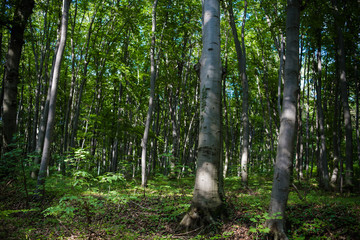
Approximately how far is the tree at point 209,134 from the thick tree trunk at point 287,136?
1.03 metres

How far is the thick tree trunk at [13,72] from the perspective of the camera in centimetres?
727

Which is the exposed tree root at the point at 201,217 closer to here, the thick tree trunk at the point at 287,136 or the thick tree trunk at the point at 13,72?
the thick tree trunk at the point at 287,136

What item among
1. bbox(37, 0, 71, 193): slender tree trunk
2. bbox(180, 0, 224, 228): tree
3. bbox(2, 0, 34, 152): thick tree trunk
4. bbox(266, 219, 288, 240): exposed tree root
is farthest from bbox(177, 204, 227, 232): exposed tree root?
bbox(2, 0, 34, 152): thick tree trunk

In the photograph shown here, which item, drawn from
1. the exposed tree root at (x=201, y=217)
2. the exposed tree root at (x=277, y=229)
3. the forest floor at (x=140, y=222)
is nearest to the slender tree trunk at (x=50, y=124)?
the forest floor at (x=140, y=222)

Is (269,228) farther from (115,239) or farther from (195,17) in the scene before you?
(195,17)

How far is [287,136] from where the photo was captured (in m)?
3.37

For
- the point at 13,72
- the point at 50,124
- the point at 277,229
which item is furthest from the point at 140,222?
the point at 13,72

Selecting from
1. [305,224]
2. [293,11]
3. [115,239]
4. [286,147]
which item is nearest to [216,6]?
[293,11]

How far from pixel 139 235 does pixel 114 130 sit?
33.1 feet

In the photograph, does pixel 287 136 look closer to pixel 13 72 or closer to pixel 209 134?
pixel 209 134

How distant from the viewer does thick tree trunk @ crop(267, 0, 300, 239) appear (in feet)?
10.8

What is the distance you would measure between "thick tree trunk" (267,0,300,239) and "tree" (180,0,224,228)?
1.03 meters

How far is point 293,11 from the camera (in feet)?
11.7

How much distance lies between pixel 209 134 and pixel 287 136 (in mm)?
1366
